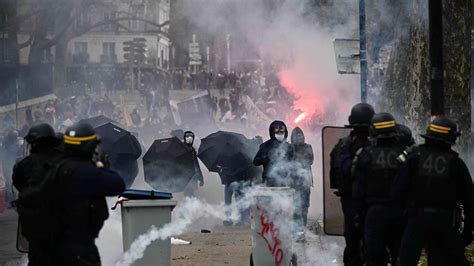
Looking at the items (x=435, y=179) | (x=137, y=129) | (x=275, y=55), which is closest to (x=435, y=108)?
(x=435, y=179)

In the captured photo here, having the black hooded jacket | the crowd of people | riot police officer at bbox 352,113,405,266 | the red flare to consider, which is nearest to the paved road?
the black hooded jacket

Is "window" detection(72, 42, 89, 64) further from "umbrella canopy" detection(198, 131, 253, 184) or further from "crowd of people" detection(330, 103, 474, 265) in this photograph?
"crowd of people" detection(330, 103, 474, 265)

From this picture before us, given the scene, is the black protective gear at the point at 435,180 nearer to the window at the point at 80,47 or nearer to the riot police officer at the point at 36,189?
the riot police officer at the point at 36,189

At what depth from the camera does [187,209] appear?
14.1 m

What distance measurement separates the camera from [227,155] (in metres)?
15.9

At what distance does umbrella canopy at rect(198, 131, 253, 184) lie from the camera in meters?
15.7

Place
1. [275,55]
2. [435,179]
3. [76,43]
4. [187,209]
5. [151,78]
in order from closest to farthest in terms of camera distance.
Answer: [435,179], [187,209], [275,55], [151,78], [76,43]

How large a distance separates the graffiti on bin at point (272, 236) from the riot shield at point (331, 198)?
0.46 meters

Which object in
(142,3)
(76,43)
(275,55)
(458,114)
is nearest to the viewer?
(458,114)

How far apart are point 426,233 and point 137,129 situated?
972 inches

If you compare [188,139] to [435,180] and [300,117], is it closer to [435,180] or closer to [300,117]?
[300,117]

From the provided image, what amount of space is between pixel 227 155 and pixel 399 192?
835 cm

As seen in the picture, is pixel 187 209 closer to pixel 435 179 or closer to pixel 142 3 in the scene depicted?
pixel 435 179

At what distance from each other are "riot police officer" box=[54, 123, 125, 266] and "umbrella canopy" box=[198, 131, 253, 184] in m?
8.53
